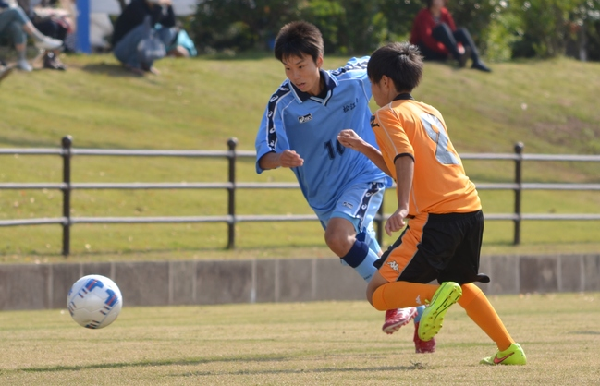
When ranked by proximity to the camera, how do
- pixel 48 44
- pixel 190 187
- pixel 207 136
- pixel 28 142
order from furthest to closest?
pixel 48 44 → pixel 207 136 → pixel 28 142 → pixel 190 187

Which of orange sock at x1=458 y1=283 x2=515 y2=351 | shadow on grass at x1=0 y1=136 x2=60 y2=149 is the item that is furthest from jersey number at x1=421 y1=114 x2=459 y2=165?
shadow on grass at x1=0 y1=136 x2=60 y2=149

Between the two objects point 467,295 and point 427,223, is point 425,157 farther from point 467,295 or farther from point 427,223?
point 467,295

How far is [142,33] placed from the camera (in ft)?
63.2

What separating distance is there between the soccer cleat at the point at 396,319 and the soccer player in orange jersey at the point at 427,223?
163 millimetres

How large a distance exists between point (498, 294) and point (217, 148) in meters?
5.50

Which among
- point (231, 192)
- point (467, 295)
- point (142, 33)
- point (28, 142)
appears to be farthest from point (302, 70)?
point (142, 33)

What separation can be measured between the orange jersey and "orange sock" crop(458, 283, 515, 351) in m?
0.49

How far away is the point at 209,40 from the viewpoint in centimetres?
2566

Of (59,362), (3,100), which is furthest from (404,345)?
(3,100)

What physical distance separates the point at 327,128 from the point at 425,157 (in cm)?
140

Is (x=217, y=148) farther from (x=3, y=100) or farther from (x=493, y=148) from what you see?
(x=493, y=148)

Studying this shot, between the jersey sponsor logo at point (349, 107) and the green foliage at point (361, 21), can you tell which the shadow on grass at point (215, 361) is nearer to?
the jersey sponsor logo at point (349, 107)

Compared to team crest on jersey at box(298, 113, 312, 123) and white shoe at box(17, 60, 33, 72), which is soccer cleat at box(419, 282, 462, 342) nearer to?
team crest on jersey at box(298, 113, 312, 123)

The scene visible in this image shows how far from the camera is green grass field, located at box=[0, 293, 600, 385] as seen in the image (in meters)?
5.43
